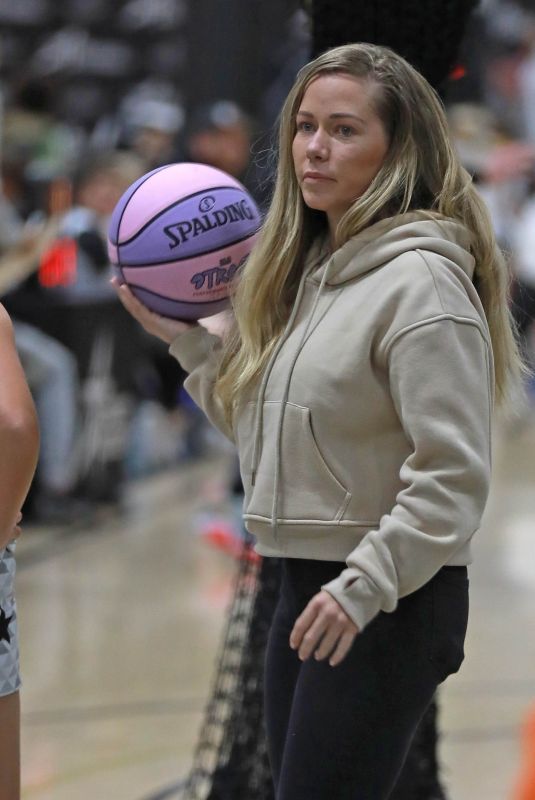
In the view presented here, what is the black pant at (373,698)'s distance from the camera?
2.34 meters

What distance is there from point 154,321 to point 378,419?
2.52ft

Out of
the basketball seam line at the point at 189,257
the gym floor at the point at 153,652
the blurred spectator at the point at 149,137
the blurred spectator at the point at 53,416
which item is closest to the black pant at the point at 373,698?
the basketball seam line at the point at 189,257

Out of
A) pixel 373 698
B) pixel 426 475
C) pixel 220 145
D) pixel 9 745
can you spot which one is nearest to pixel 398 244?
pixel 426 475

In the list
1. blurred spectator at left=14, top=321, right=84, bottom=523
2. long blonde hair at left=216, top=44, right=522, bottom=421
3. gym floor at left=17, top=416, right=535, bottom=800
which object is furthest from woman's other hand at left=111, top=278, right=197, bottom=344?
blurred spectator at left=14, top=321, right=84, bottom=523

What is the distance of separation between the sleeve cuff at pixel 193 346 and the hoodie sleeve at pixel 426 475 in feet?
2.11

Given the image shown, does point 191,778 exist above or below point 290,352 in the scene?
below

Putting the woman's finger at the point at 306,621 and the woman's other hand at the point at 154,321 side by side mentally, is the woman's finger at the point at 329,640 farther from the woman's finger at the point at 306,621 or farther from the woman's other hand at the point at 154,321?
the woman's other hand at the point at 154,321

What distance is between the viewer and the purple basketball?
295cm

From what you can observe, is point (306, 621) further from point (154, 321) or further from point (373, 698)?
point (154, 321)

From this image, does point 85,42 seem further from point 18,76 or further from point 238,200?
point 238,200

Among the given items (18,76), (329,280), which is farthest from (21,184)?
(329,280)

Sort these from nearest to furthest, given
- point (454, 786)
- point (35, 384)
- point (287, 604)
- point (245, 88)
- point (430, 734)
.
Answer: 1. point (287, 604)
2. point (430, 734)
3. point (454, 786)
4. point (35, 384)
5. point (245, 88)

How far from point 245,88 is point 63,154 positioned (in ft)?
13.7

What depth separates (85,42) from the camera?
45.8ft
